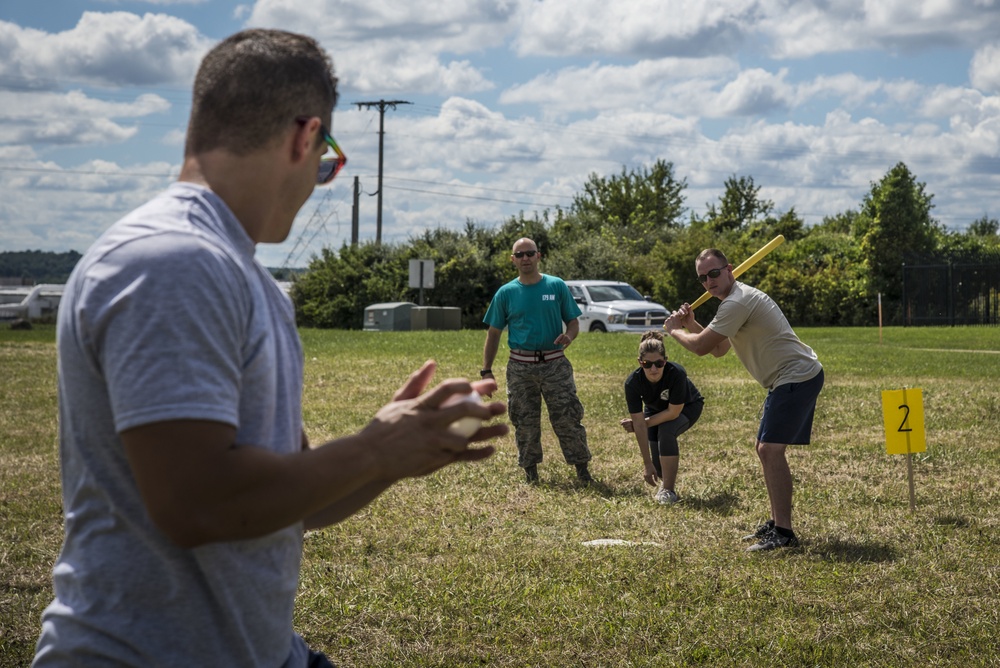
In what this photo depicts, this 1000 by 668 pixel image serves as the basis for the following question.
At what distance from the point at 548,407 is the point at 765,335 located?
2832mm

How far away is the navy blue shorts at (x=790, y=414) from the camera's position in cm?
744

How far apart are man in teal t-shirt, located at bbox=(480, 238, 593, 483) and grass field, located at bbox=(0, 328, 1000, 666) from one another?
35cm

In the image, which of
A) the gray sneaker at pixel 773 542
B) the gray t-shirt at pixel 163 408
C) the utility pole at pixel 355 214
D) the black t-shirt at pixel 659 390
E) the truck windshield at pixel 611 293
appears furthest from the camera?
the utility pole at pixel 355 214

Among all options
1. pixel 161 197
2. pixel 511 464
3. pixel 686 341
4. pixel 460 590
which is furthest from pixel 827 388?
pixel 161 197

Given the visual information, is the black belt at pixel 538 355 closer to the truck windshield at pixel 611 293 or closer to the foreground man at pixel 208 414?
the foreground man at pixel 208 414

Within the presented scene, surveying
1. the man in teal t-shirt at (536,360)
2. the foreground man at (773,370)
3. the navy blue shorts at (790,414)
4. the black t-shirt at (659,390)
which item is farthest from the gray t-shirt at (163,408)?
A: the man in teal t-shirt at (536,360)

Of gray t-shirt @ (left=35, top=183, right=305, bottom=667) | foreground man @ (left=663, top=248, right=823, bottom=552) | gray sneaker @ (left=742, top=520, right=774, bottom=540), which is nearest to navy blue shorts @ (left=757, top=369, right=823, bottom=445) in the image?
foreground man @ (left=663, top=248, right=823, bottom=552)

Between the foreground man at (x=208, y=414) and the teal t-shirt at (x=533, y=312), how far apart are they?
26.8 feet

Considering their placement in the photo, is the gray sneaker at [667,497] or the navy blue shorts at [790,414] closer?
the navy blue shorts at [790,414]

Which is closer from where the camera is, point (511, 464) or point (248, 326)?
point (248, 326)

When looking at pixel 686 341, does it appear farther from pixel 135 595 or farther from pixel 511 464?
pixel 135 595

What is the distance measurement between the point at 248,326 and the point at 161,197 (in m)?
0.25

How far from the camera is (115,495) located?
63.6 inches

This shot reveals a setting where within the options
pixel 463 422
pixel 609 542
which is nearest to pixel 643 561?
pixel 609 542
